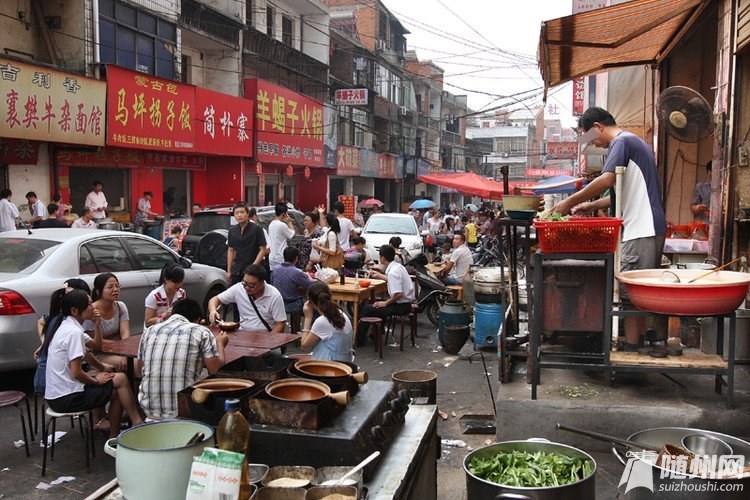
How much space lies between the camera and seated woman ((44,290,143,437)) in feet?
16.4

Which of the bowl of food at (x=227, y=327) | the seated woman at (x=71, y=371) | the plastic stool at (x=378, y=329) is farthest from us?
the plastic stool at (x=378, y=329)

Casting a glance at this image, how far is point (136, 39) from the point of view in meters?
16.5

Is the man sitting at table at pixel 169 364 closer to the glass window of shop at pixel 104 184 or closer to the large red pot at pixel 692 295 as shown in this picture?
the large red pot at pixel 692 295

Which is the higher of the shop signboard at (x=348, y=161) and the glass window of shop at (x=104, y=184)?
the shop signboard at (x=348, y=161)

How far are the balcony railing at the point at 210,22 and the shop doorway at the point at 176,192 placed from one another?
14.2 feet

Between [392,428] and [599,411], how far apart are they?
2238mm

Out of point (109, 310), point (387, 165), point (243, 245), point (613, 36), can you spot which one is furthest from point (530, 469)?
point (387, 165)

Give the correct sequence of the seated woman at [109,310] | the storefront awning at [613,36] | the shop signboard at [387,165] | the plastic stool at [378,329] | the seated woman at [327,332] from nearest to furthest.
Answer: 1. the seated woman at [109,310]
2. the seated woman at [327,332]
3. the storefront awning at [613,36]
4. the plastic stool at [378,329]
5. the shop signboard at [387,165]

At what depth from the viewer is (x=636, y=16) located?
6.75 metres

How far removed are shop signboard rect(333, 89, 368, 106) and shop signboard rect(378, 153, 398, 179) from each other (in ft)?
24.1

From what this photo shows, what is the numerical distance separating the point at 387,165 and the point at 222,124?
19.1 metres

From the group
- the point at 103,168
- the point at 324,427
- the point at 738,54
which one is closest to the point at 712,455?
the point at 324,427

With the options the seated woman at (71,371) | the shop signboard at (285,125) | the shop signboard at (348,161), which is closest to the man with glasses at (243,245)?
the seated woman at (71,371)

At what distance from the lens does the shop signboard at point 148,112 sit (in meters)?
14.9
